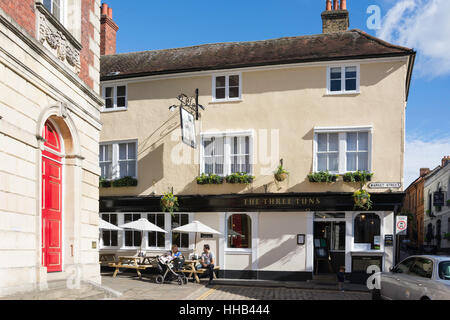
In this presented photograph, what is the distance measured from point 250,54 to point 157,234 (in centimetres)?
866

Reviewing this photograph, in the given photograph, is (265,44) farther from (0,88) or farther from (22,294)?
(22,294)

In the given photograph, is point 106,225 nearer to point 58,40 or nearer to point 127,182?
point 127,182

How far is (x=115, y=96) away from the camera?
19.9m

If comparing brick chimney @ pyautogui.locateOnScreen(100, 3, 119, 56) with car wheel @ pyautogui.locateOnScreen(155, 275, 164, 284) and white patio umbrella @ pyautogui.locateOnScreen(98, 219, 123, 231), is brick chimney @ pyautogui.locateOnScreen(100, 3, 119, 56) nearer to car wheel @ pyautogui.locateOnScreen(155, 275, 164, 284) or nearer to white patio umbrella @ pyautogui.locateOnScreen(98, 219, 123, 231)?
white patio umbrella @ pyautogui.locateOnScreen(98, 219, 123, 231)

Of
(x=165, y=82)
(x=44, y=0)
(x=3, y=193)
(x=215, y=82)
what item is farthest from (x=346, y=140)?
(x=3, y=193)

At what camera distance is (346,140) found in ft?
56.4

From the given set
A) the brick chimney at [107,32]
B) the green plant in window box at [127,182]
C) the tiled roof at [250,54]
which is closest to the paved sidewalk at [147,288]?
the green plant in window box at [127,182]

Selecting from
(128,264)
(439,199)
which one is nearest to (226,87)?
(128,264)

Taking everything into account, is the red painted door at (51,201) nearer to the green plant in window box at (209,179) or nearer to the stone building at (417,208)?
the green plant in window box at (209,179)

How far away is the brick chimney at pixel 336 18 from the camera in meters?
20.2

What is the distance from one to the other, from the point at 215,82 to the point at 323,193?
6346 mm

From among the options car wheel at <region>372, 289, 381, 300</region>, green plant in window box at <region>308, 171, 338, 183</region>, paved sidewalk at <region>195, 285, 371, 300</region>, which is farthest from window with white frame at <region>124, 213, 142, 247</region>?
car wheel at <region>372, 289, 381, 300</region>

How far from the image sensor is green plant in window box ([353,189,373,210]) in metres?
16.0

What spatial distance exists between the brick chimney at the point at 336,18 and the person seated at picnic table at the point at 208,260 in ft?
36.4
